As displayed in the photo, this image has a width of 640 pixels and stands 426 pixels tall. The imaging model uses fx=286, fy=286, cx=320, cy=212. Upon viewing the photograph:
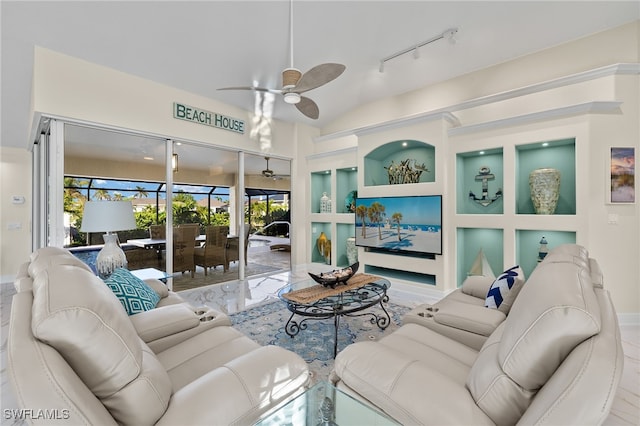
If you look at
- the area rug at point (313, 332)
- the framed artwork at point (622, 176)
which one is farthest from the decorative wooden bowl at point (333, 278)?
the framed artwork at point (622, 176)

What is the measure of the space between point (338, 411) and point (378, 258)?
12.1 ft

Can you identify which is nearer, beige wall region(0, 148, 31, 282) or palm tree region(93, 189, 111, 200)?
palm tree region(93, 189, 111, 200)

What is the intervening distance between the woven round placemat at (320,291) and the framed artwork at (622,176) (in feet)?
9.14

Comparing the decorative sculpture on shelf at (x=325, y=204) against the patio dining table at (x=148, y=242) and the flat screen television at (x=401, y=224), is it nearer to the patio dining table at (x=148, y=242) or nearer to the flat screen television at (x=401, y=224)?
the flat screen television at (x=401, y=224)

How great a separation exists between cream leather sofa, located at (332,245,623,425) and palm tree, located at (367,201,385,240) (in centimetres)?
336

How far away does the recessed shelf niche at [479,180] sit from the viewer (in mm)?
4086

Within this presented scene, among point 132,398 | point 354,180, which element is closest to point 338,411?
point 132,398

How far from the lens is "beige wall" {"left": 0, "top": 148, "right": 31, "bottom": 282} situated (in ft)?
17.9

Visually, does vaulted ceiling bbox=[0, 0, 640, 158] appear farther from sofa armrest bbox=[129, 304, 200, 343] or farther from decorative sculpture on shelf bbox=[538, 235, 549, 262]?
sofa armrest bbox=[129, 304, 200, 343]

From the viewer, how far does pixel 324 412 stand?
119cm

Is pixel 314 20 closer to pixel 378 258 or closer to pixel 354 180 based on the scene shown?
pixel 354 180

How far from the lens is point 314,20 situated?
11.2 ft

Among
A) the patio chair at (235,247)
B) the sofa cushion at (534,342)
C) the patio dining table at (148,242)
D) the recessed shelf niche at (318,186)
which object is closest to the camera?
the sofa cushion at (534,342)

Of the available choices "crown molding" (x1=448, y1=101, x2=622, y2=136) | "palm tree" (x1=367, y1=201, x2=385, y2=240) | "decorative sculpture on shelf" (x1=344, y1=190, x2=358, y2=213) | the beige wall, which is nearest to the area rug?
"palm tree" (x1=367, y1=201, x2=385, y2=240)
